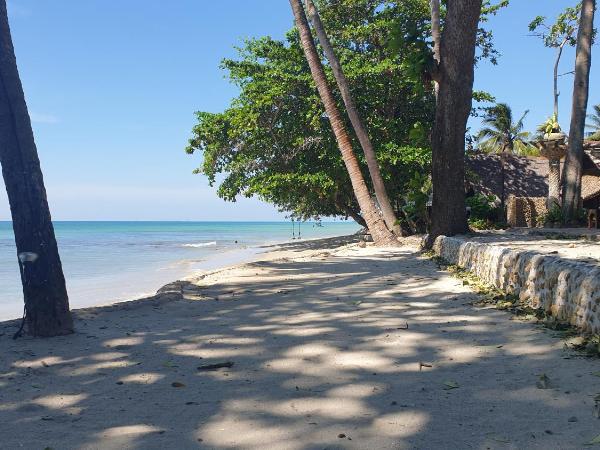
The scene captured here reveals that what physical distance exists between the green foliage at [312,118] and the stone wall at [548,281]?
433 inches

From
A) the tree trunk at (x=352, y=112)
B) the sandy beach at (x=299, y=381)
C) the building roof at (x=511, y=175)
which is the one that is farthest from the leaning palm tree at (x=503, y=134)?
the sandy beach at (x=299, y=381)

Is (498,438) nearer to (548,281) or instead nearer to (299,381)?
(299,381)

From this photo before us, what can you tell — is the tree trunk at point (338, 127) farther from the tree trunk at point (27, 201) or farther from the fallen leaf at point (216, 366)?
the fallen leaf at point (216, 366)

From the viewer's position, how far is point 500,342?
389cm

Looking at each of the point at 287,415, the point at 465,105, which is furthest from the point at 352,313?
the point at 465,105

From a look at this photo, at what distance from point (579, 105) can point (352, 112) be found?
24.9 ft

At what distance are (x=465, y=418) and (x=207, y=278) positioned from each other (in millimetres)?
6699

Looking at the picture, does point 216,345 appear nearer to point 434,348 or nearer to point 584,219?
point 434,348

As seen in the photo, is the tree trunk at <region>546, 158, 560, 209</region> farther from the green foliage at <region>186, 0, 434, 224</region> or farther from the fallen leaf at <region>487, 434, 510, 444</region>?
the fallen leaf at <region>487, 434, 510, 444</region>

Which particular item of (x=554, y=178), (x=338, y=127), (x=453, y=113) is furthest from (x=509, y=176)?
(x=453, y=113)

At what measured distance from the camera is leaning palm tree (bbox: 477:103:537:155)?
34.6 metres

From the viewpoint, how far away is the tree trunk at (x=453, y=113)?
10.5 meters

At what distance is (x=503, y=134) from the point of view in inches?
1416

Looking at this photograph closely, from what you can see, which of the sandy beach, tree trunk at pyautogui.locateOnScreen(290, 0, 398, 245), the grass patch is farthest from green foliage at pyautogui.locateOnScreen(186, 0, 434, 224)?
the sandy beach
